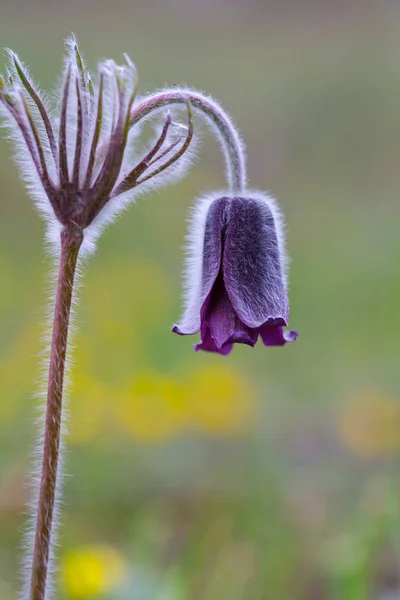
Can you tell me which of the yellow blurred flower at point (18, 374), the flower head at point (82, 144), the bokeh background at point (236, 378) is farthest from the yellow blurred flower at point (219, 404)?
the flower head at point (82, 144)

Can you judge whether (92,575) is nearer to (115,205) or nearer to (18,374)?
(115,205)

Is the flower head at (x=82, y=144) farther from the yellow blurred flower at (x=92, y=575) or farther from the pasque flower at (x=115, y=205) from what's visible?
the yellow blurred flower at (x=92, y=575)

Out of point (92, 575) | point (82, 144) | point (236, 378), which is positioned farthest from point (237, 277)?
point (236, 378)

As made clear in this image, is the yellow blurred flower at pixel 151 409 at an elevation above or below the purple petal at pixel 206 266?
below

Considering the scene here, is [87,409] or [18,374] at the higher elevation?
[18,374]

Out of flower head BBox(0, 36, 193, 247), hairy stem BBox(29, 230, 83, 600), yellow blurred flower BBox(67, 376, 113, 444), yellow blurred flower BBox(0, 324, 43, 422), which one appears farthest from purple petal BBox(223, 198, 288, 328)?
yellow blurred flower BBox(0, 324, 43, 422)

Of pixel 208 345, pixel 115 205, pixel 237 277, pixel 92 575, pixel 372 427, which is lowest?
pixel 92 575

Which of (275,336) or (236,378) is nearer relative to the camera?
(275,336)

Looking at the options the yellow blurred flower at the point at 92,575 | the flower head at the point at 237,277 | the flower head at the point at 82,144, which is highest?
the flower head at the point at 82,144

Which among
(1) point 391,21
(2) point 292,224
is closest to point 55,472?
(2) point 292,224
